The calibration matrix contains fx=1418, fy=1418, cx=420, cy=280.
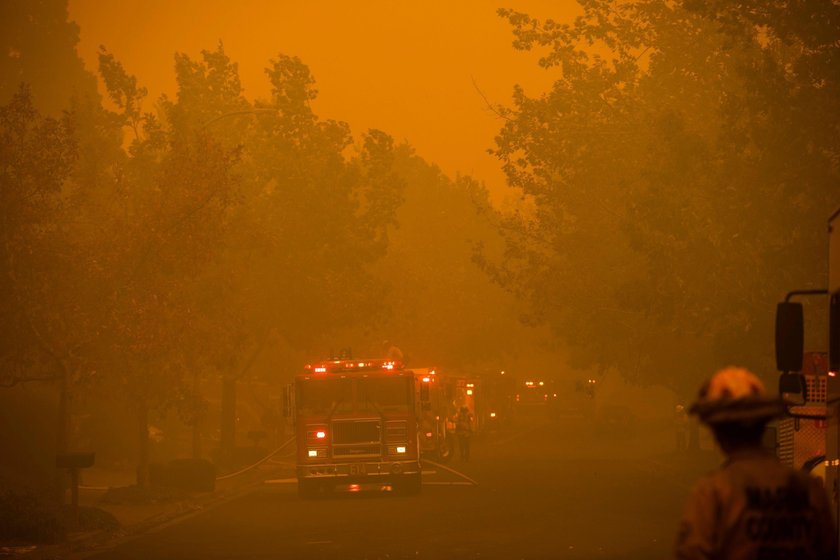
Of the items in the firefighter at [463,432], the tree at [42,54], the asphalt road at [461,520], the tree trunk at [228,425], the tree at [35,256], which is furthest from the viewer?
the tree at [42,54]

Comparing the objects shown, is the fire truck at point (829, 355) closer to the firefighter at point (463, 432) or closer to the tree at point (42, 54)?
the firefighter at point (463, 432)

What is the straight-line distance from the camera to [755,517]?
212 inches

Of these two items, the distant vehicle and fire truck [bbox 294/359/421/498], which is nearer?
fire truck [bbox 294/359/421/498]

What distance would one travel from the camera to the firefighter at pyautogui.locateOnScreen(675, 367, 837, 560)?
5.41 m

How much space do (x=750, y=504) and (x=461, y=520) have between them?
17774 mm

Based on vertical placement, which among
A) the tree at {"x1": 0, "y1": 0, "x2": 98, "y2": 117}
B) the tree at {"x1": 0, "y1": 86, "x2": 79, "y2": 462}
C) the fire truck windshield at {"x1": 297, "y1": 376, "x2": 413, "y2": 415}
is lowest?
the fire truck windshield at {"x1": 297, "y1": 376, "x2": 413, "y2": 415}

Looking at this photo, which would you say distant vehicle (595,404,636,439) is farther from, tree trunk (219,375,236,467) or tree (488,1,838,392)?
tree trunk (219,375,236,467)

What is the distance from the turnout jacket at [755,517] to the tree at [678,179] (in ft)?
73.5

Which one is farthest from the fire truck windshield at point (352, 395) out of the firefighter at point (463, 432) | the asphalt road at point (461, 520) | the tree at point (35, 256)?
the firefighter at point (463, 432)

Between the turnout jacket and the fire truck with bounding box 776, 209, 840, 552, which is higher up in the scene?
the fire truck with bounding box 776, 209, 840, 552

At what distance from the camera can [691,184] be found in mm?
33125

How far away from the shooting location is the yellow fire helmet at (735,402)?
5.49 metres

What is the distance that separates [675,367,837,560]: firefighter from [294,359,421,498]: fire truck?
924 inches

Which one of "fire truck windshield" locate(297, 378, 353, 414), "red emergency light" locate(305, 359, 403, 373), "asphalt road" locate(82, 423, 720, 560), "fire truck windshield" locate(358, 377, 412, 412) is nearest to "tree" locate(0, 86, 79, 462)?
"asphalt road" locate(82, 423, 720, 560)
